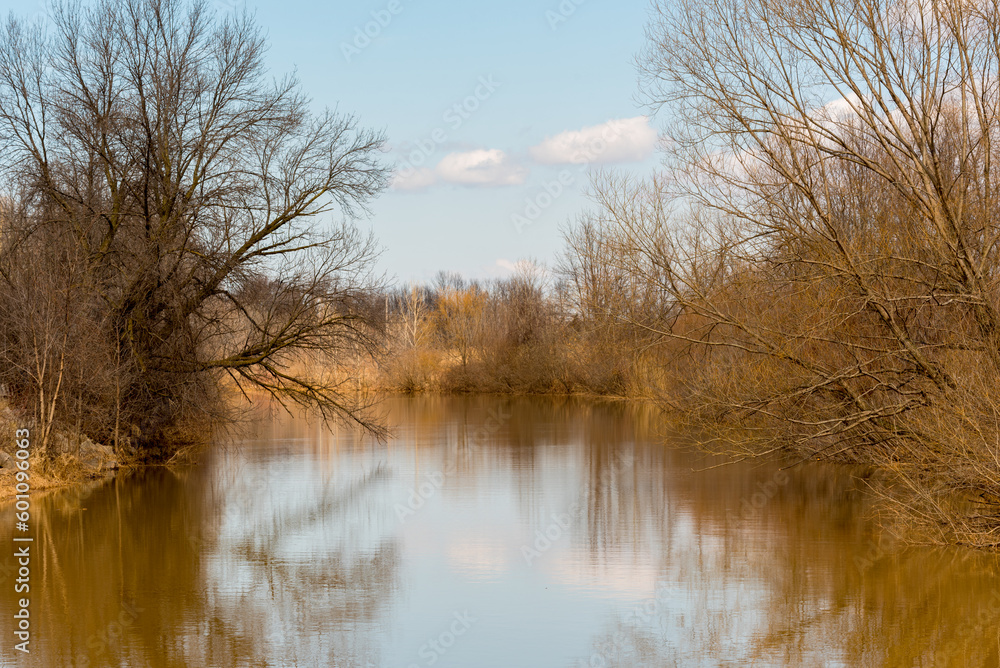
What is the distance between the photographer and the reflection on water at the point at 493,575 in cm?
809

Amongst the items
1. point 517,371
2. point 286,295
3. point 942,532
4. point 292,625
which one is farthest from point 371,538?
point 517,371

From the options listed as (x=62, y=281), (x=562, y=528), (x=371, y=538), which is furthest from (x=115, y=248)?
(x=562, y=528)

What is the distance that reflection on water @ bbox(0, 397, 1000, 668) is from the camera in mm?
8094

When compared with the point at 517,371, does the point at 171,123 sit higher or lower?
higher

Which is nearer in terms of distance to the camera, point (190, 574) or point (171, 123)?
point (190, 574)

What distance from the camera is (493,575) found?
10.6m

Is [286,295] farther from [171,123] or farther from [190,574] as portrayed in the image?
[190,574]

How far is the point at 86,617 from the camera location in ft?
29.6

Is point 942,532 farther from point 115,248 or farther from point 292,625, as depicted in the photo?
point 115,248

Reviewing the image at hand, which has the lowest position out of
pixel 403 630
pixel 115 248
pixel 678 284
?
pixel 403 630

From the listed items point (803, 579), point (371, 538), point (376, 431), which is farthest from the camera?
point (376, 431)

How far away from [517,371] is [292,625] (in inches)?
1575

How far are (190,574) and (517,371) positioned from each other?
125 feet

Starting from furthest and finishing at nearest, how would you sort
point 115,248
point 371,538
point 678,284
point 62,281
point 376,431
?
point 376,431 < point 115,248 < point 62,281 < point 678,284 < point 371,538
